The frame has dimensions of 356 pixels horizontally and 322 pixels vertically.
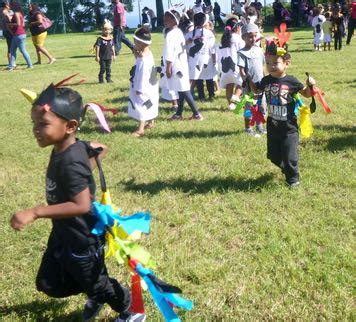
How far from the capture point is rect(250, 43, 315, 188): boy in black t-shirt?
15.4ft

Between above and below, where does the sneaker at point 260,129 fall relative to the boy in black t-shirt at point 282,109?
below

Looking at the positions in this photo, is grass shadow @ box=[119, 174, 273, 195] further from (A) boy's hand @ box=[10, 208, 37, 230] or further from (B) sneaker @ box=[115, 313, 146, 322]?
(A) boy's hand @ box=[10, 208, 37, 230]

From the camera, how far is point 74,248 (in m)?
2.60

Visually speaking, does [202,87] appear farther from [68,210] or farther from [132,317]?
[68,210]

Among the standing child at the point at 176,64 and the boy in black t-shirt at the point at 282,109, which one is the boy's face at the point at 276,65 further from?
the standing child at the point at 176,64

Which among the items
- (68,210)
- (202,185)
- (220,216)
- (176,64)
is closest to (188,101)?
(176,64)

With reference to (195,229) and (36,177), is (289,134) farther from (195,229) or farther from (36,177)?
(36,177)

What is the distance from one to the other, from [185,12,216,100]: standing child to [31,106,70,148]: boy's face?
6761mm

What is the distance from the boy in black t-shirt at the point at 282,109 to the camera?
469cm

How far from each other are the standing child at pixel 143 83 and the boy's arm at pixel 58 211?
4.73 meters

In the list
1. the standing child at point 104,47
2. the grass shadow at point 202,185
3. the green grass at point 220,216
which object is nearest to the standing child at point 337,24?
the standing child at point 104,47

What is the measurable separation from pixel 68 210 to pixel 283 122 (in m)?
2.95

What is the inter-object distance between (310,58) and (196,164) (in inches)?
432

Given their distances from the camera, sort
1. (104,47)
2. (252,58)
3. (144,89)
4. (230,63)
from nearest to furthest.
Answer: (252,58), (144,89), (230,63), (104,47)
